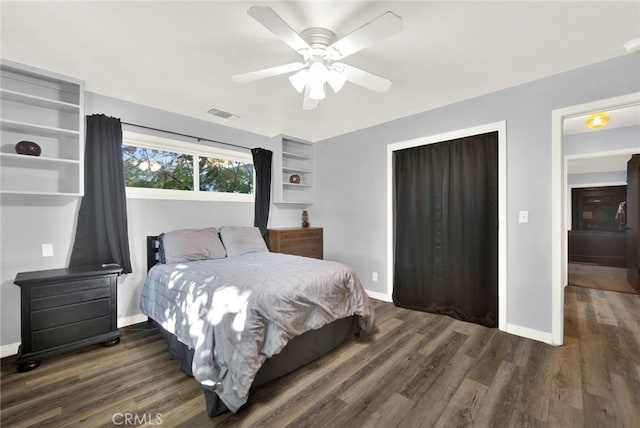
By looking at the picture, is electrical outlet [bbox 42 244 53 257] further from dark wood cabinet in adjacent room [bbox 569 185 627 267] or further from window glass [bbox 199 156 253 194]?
dark wood cabinet in adjacent room [bbox 569 185 627 267]

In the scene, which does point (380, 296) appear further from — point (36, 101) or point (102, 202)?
point (36, 101)

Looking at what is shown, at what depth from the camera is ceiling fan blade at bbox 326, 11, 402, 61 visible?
1413mm

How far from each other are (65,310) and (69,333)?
0.65 feet

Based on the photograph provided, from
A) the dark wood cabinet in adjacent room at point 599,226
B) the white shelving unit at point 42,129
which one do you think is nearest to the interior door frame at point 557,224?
the white shelving unit at point 42,129

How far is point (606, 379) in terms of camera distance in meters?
1.92

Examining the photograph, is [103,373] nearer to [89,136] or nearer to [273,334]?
[273,334]

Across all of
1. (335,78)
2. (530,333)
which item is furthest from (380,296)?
(335,78)

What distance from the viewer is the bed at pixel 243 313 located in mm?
1658

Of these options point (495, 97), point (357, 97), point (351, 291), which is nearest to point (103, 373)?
point (351, 291)

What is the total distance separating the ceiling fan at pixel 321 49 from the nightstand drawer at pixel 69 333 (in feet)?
7.97


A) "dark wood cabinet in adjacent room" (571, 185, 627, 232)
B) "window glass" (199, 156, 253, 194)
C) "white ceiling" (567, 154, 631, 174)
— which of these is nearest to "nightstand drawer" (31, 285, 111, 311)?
"window glass" (199, 156, 253, 194)

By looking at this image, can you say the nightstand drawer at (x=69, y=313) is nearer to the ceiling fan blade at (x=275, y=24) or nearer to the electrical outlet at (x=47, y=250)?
the electrical outlet at (x=47, y=250)

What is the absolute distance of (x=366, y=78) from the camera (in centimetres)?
205

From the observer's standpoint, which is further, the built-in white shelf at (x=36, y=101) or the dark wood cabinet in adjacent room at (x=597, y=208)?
the dark wood cabinet in adjacent room at (x=597, y=208)
